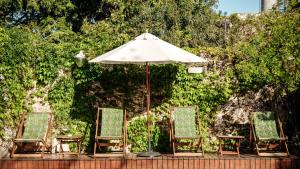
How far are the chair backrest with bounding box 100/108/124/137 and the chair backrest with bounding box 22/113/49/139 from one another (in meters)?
1.07

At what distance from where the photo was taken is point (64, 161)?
691 centimetres

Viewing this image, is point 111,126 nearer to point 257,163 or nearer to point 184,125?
point 184,125

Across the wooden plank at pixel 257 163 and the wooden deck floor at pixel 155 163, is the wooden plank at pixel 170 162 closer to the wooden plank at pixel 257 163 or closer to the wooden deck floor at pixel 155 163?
the wooden deck floor at pixel 155 163

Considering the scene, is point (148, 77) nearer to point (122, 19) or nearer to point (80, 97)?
point (80, 97)

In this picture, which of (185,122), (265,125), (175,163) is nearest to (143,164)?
(175,163)

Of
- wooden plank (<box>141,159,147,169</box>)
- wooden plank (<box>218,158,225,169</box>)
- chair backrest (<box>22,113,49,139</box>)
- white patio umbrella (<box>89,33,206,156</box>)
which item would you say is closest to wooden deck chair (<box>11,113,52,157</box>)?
chair backrest (<box>22,113,49,139</box>)

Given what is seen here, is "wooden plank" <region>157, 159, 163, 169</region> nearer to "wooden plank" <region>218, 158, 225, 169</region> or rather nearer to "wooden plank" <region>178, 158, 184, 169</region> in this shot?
"wooden plank" <region>178, 158, 184, 169</region>

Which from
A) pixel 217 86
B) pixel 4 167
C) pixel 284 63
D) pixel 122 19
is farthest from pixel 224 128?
pixel 122 19

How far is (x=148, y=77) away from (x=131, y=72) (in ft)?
1.24

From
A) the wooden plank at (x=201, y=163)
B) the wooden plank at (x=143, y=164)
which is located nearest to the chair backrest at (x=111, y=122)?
the wooden plank at (x=143, y=164)

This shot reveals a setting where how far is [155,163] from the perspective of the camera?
6.95m

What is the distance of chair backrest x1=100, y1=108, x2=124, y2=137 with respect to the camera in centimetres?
750

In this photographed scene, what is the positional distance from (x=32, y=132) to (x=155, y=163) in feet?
7.88

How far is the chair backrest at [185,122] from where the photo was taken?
7.51m
